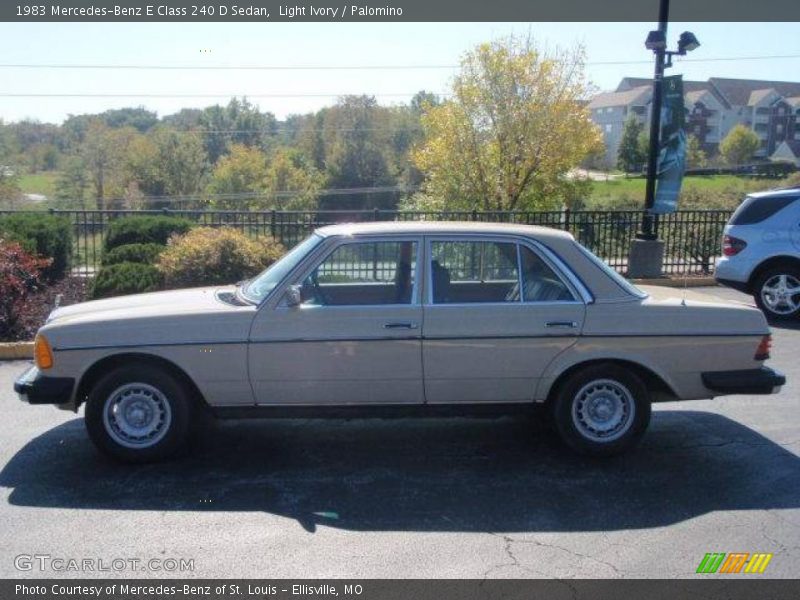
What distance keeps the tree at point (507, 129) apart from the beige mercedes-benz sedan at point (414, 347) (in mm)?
15399

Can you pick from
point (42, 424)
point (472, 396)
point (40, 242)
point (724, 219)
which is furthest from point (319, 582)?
point (724, 219)

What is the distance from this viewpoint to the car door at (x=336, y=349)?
18.5 feet

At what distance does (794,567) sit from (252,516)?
9.88 ft

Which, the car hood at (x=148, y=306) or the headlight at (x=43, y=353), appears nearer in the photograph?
the headlight at (x=43, y=353)

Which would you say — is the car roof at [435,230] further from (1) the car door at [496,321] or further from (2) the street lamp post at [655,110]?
(2) the street lamp post at [655,110]

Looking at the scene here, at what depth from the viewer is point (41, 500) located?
5.15 m

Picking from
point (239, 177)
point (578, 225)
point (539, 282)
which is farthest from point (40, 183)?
point (539, 282)

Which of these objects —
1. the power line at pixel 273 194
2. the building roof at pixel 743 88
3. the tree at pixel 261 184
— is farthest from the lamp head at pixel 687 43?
the building roof at pixel 743 88

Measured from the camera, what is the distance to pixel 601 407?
588cm

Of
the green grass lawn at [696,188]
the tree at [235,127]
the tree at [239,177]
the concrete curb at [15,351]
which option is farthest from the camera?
the tree at [235,127]

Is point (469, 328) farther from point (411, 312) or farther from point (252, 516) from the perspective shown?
point (252, 516)

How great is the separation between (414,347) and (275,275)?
1.22m

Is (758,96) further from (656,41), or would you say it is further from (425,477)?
(425,477)

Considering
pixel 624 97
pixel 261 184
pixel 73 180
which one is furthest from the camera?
pixel 624 97
